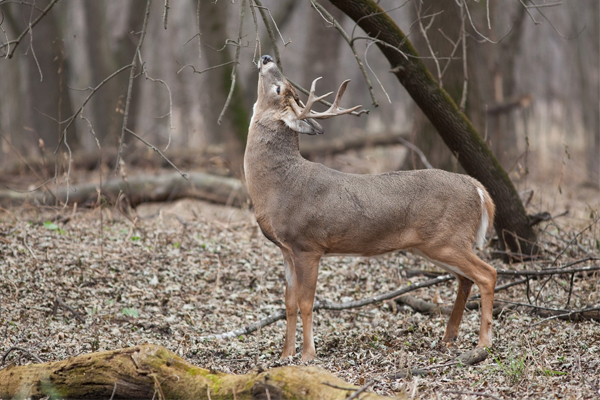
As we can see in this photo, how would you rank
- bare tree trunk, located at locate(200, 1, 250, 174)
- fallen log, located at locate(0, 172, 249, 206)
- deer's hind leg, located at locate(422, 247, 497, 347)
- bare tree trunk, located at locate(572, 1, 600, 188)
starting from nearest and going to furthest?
deer's hind leg, located at locate(422, 247, 497, 347) < fallen log, located at locate(0, 172, 249, 206) < bare tree trunk, located at locate(200, 1, 250, 174) < bare tree trunk, located at locate(572, 1, 600, 188)

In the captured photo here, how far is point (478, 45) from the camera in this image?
38.1ft

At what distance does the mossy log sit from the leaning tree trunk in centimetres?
343

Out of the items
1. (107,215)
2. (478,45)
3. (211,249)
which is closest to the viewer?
(211,249)

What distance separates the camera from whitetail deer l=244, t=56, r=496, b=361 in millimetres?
4852

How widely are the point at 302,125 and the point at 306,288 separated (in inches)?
50.4

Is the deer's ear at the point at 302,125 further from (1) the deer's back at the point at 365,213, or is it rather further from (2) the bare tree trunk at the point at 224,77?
(2) the bare tree trunk at the point at 224,77

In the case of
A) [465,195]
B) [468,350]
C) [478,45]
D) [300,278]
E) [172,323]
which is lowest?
[172,323]

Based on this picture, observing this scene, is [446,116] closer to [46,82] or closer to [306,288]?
[306,288]

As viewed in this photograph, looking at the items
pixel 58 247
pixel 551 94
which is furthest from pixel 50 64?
pixel 551 94

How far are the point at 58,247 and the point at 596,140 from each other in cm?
1210

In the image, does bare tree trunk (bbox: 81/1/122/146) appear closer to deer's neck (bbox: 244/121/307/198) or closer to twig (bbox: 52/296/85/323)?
twig (bbox: 52/296/85/323)

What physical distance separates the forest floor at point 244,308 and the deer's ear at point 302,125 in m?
1.78

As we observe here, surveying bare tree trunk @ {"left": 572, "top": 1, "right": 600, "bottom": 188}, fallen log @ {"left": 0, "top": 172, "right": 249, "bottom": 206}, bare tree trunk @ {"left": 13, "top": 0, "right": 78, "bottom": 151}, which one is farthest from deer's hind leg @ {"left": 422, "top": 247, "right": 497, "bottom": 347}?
bare tree trunk @ {"left": 13, "top": 0, "right": 78, "bottom": 151}

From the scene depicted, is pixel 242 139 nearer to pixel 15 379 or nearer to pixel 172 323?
pixel 172 323
